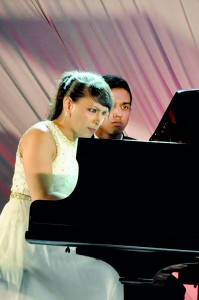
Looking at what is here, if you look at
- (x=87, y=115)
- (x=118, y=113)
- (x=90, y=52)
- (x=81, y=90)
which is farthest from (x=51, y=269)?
(x=90, y=52)

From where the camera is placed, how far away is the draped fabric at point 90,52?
3.77 m

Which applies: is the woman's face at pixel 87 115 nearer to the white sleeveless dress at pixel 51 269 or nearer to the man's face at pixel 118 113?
the white sleeveless dress at pixel 51 269

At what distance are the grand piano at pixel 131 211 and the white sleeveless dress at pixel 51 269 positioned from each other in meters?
0.19

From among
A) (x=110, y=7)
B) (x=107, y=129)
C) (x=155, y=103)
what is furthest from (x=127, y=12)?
(x=107, y=129)

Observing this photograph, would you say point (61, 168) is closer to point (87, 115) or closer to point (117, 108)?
point (87, 115)

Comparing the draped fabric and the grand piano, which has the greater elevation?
the draped fabric

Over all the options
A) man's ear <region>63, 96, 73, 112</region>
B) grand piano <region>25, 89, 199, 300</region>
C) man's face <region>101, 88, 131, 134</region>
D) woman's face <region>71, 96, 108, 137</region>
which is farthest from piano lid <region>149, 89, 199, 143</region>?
man's face <region>101, 88, 131, 134</region>

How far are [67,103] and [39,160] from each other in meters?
0.33

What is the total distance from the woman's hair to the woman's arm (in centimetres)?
22

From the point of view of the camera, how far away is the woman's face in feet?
6.59

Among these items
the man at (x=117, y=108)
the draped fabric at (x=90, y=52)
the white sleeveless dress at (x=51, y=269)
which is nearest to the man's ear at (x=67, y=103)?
the white sleeveless dress at (x=51, y=269)

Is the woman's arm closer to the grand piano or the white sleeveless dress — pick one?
the white sleeveless dress

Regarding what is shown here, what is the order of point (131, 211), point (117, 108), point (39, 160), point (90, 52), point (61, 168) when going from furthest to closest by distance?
point (90, 52) → point (117, 108) → point (61, 168) → point (39, 160) → point (131, 211)

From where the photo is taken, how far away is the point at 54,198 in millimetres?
1756
